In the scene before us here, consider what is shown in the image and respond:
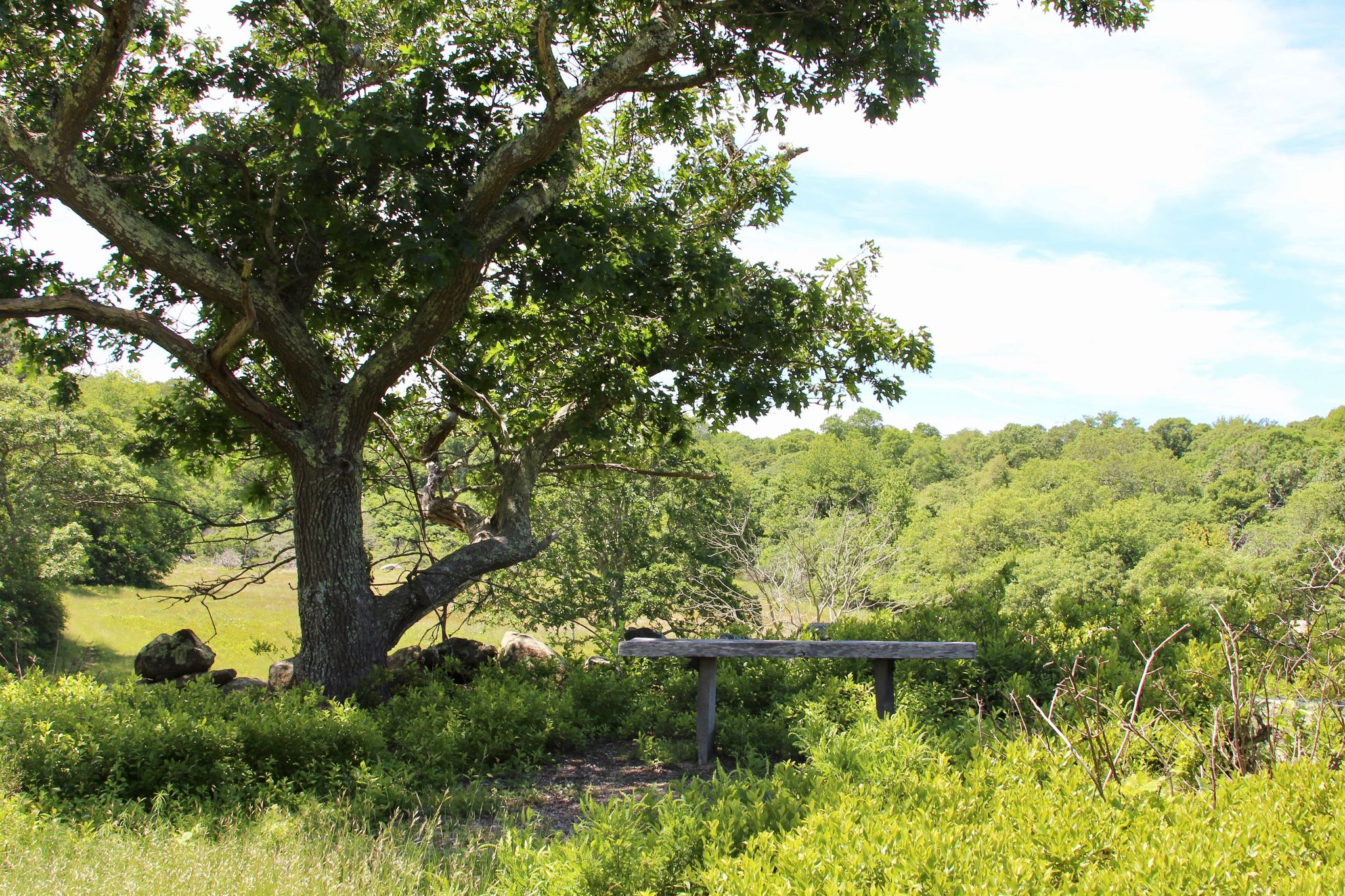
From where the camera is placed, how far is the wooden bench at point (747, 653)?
646 centimetres

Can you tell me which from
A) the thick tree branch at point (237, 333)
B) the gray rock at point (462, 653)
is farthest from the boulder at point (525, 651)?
the thick tree branch at point (237, 333)

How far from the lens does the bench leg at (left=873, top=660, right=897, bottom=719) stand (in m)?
6.68

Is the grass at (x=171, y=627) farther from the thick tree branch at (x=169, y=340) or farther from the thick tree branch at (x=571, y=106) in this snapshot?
the thick tree branch at (x=571, y=106)

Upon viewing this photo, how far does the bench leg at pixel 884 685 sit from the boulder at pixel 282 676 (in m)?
5.10

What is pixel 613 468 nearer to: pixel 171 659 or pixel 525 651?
pixel 525 651

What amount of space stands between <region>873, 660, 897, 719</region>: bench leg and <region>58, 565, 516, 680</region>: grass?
19.0 m

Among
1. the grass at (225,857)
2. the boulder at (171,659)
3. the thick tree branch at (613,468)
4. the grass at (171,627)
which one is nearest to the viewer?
the grass at (225,857)

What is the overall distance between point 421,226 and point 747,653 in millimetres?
4349

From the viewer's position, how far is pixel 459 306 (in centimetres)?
799

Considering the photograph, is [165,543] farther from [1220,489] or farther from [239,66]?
[1220,489]

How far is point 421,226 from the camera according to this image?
24.0 ft

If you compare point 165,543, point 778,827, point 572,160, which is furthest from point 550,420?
→ point 778,827

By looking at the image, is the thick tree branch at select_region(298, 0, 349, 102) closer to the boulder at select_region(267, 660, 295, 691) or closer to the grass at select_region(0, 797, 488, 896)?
the boulder at select_region(267, 660, 295, 691)

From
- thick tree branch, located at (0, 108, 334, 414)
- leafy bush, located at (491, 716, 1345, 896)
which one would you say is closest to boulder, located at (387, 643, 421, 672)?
thick tree branch, located at (0, 108, 334, 414)
